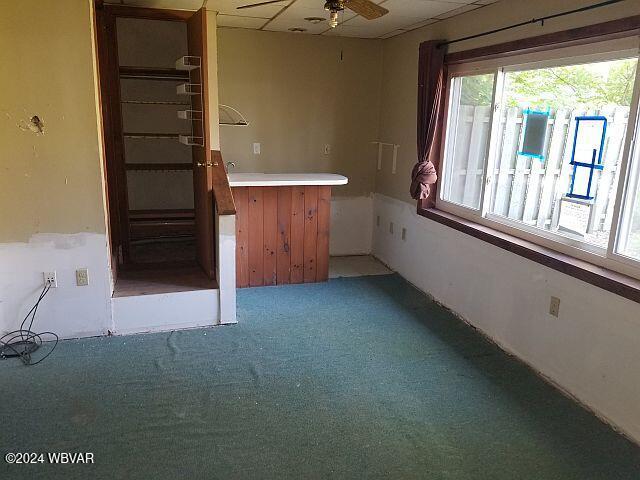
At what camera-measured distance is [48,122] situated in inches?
114

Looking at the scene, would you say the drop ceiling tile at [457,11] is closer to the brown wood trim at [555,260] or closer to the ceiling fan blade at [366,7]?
the ceiling fan blade at [366,7]

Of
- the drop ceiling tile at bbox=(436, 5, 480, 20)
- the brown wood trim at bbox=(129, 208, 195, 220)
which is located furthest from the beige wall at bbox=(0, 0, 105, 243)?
the drop ceiling tile at bbox=(436, 5, 480, 20)

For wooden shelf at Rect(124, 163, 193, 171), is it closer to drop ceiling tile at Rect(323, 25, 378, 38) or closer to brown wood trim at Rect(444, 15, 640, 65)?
drop ceiling tile at Rect(323, 25, 378, 38)

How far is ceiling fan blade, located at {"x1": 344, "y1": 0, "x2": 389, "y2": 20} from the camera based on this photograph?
7.77 ft

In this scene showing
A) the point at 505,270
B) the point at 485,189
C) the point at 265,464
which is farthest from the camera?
the point at 485,189

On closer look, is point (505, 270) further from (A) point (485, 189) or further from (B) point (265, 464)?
(B) point (265, 464)

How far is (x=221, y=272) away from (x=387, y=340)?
1197 millimetres

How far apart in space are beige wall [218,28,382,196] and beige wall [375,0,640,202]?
0.21 metres

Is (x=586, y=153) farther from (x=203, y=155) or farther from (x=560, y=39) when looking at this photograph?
(x=203, y=155)

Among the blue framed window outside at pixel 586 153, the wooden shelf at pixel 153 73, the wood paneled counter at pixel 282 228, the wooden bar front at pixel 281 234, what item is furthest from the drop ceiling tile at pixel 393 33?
the blue framed window outside at pixel 586 153

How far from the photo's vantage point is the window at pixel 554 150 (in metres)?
2.52

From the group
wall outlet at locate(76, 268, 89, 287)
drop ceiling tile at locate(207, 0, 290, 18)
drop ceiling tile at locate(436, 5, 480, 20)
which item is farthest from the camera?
drop ceiling tile at locate(207, 0, 290, 18)

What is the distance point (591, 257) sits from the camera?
267 centimetres

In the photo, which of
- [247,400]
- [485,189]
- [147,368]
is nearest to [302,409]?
[247,400]
